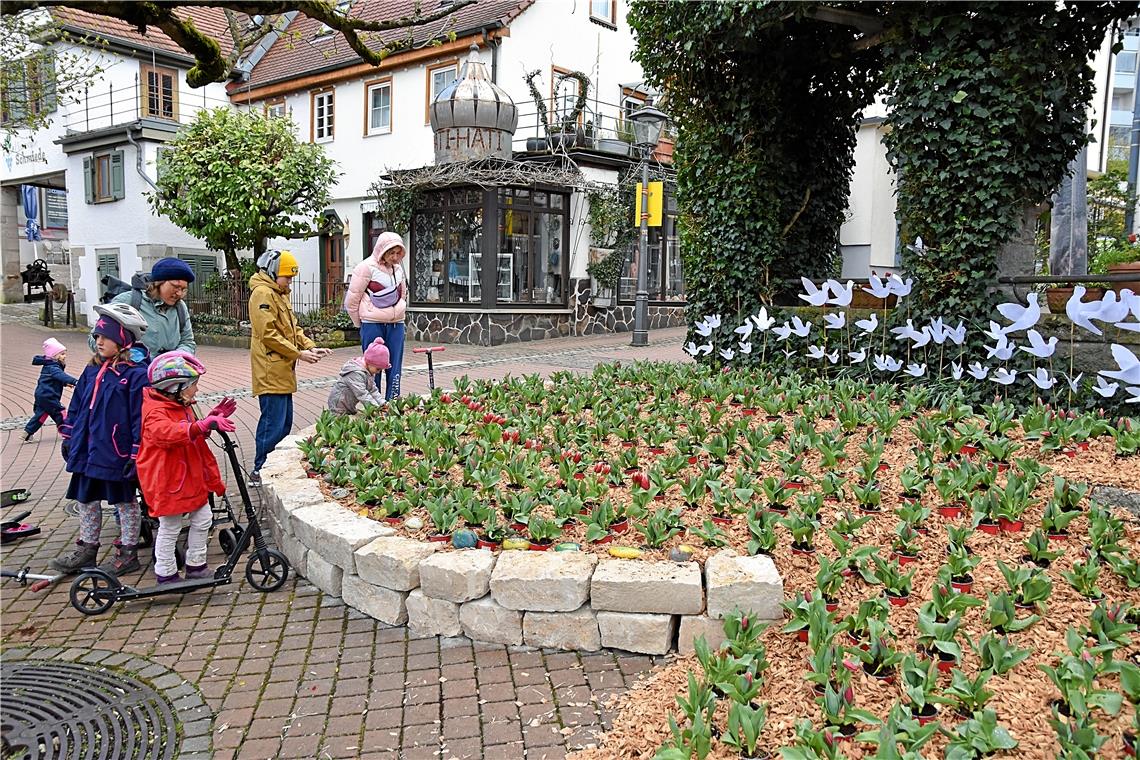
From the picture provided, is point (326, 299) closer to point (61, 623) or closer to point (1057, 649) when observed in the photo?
point (61, 623)

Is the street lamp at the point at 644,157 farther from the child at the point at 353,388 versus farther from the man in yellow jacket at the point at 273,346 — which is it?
the man in yellow jacket at the point at 273,346

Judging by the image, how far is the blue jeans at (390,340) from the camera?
7.43 meters

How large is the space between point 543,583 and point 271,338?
3.31m

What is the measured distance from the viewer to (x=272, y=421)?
19.6 feet

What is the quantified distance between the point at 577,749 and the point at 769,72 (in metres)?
7.61

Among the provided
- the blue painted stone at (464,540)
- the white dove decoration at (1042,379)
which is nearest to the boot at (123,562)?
the blue painted stone at (464,540)

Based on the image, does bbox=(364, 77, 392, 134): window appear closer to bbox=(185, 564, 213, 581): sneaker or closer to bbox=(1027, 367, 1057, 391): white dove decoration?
bbox=(1027, 367, 1057, 391): white dove decoration

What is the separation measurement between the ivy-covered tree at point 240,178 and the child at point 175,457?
43.3ft

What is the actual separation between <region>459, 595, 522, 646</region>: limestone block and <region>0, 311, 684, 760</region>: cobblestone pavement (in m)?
0.05

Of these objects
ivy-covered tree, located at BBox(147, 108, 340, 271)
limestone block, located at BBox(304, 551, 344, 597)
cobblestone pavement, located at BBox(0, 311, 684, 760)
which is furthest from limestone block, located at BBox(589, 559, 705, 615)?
ivy-covered tree, located at BBox(147, 108, 340, 271)

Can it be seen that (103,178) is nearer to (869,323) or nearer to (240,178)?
(240,178)

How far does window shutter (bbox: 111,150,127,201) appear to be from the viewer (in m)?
22.0

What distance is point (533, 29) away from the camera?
17.5 meters

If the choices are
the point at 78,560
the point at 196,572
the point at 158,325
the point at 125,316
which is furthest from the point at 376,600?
the point at 158,325
